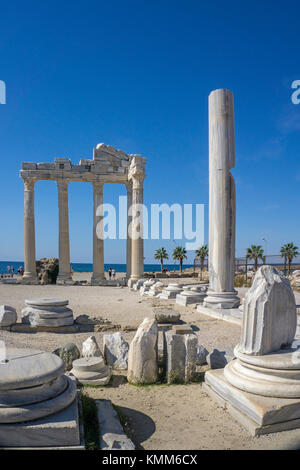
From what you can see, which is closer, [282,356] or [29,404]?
[29,404]

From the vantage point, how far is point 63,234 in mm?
27953

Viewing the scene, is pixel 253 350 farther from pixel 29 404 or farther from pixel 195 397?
pixel 29 404

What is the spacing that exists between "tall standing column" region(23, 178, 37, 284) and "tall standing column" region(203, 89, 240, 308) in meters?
17.7

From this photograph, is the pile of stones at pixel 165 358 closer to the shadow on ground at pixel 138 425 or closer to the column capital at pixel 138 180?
the shadow on ground at pixel 138 425

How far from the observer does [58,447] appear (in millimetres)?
3975

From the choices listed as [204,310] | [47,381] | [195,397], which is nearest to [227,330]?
[204,310]

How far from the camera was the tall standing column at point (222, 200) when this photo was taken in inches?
526

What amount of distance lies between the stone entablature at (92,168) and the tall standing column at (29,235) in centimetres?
112

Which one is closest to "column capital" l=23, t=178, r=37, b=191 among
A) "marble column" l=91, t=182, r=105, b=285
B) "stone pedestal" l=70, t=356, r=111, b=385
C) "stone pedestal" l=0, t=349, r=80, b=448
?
"marble column" l=91, t=182, r=105, b=285

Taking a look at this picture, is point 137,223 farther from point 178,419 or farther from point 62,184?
point 178,419

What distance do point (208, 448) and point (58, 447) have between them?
1.84m

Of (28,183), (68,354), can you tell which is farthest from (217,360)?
(28,183)

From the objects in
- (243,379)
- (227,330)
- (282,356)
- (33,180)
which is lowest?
(227,330)
